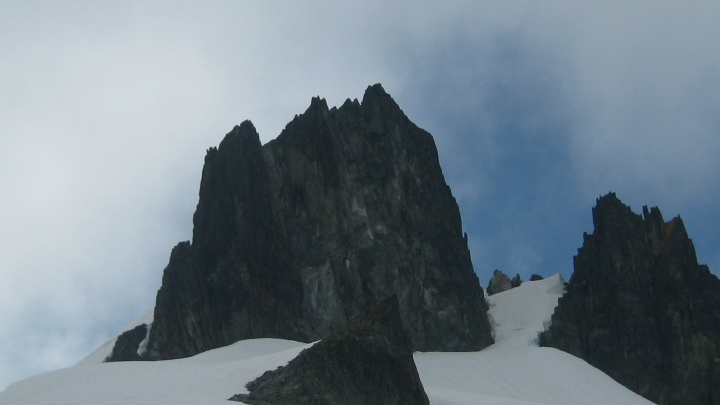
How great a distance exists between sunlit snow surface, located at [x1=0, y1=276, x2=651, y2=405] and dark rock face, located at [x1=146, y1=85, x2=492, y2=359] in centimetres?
404

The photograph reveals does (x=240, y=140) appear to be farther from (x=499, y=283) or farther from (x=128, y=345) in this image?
(x=499, y=283)

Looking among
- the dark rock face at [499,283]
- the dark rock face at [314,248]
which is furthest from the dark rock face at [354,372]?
the dark rock face at [499,283]

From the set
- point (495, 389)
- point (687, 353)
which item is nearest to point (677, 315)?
point (687, 353)

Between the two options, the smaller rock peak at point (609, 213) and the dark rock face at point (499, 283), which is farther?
the dark rock face at point (499, 283)

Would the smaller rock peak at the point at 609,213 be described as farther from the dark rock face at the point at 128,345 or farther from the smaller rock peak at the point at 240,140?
the dark rock face at the point at 128,345

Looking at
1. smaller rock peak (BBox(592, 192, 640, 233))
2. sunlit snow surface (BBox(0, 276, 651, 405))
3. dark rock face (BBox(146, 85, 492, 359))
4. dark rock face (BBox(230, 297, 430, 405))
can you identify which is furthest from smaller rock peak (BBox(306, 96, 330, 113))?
dark rock face (BBox(230, 297, 430, 405))

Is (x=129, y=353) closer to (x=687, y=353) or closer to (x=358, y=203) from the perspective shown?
(x=358, y=203)

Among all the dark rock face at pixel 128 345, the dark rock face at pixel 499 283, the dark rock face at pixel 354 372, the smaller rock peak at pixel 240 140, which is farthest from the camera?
the dark rock face at pixel 499 283

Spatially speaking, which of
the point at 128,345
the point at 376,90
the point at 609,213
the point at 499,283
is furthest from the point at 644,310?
the point at 128,345

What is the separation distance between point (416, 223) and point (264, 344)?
1868cm

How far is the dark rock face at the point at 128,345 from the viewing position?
7338 cm

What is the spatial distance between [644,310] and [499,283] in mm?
34469

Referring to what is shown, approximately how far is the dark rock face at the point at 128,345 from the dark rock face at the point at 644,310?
3785 centimetres

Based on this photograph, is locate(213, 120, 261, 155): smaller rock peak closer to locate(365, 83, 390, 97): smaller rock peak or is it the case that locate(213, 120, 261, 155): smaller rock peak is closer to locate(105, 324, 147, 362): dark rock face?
locate(365, 83, 390, 97): smaller rock peak
